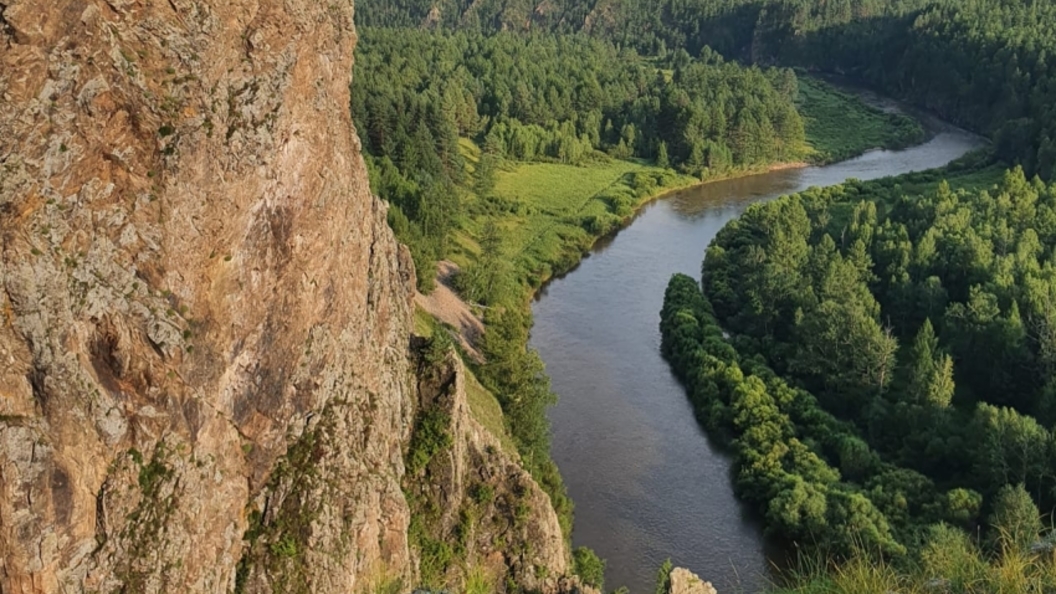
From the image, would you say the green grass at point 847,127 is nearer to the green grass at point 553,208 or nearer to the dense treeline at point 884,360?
the green grass at point 553,208

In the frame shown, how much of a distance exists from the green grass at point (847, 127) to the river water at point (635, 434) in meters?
42.5

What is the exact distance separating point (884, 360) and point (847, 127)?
87.4 metres

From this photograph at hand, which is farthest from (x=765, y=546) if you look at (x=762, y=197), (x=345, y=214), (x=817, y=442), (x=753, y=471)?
(x=762, y=197)

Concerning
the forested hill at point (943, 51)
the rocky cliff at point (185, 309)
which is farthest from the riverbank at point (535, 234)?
the forested hill at point (943, 51)

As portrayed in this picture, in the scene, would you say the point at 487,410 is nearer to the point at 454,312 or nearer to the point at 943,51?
the point at 454,312

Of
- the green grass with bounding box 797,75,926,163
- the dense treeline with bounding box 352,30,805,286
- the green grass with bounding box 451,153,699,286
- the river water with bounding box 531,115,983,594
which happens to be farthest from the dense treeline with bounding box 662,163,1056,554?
the green grass with bounding box 797,75,926,163

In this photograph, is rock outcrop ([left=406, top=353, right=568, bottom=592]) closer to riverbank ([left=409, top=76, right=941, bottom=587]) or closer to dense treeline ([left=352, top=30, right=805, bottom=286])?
riverbank ([left=409, top=76, right=941, bottom=587])

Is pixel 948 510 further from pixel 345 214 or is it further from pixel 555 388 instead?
pixel 345 214

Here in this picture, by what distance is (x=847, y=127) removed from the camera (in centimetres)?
13088

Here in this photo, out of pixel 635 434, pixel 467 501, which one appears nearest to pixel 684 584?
pixel 467 501

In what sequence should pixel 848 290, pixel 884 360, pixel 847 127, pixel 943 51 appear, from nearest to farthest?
pixel 884 360
pixel 848 290
pixel 847 127
pixel 943 51

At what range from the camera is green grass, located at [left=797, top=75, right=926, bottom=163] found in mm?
120688

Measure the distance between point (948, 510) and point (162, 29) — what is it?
121ft

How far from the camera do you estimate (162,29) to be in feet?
75.1
